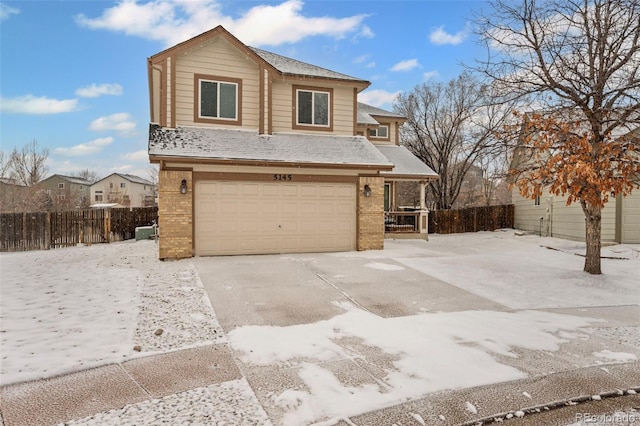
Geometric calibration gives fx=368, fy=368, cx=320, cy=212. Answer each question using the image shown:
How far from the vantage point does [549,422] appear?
301 centimetres

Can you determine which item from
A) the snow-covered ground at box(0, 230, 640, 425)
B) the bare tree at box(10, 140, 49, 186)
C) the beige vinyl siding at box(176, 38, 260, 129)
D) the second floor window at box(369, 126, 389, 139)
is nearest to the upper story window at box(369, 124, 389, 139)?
the second floor window at box(369, 126, 389, 139)

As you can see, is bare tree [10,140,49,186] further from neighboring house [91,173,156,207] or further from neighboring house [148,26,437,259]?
neighboring house [148,26,437,259]

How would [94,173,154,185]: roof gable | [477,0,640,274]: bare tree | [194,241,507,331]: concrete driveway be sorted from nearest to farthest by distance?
1. [194,241,507,331]: concrete driveway
2. [477,0,640,274]: bare tree
3. [94,173,154,185]: roof gable

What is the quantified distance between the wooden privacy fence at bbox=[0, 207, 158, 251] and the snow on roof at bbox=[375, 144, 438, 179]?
12.8 m

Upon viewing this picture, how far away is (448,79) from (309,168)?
695 inches

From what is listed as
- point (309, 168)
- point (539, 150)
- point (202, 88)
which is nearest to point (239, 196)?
point (309, 168)

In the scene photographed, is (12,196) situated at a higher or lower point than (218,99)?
lower

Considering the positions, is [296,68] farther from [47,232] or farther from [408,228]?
[47,232]

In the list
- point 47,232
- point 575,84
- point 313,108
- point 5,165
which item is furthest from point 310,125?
point 5,165

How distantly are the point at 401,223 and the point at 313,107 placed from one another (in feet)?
27.8

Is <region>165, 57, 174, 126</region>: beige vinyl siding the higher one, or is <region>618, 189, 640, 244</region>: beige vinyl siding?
<region>165, 57, 174, 126</region>: beige vinyl siding

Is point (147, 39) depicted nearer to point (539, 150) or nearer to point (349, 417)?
point (539, 150)

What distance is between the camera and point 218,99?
11.7 m

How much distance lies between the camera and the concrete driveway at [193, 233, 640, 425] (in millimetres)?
3201
